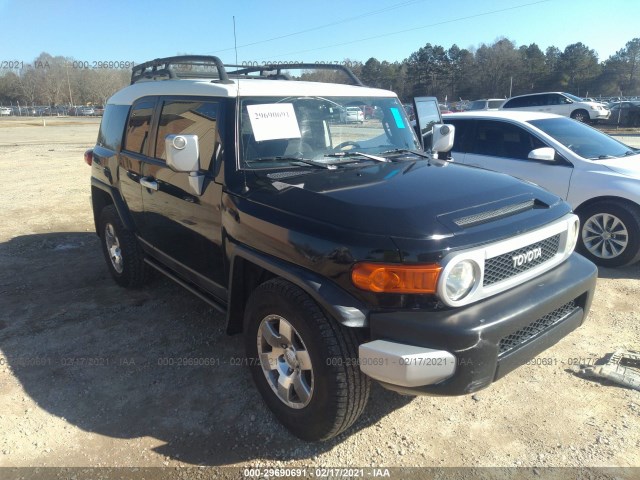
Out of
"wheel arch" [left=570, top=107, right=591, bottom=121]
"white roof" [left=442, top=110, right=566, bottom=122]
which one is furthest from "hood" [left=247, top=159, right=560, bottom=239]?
"wheel arch" [left=570, top=107, right=591, bottom=121]

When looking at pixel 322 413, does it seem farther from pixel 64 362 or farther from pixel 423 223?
pixel 64 362

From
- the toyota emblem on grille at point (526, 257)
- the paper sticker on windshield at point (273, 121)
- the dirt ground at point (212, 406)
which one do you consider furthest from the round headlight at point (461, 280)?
the paper sticker on windshield at point (273, 121)

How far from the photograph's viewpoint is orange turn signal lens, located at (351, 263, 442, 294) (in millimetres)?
2301

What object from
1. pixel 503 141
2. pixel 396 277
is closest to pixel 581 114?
pixel 503 141

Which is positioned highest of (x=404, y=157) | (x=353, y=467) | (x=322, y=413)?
(x=404, y=157)

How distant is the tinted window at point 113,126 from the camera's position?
4758mm

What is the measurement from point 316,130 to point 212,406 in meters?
2.05

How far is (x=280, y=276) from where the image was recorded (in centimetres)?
269

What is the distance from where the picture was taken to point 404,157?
147 inches

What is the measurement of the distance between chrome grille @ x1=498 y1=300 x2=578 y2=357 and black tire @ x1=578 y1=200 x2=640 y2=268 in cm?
290

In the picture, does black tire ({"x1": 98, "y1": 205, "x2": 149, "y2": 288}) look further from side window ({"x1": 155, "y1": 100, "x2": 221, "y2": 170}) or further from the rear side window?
the rear side window

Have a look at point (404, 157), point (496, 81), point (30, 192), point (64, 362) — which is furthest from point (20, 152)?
point (496, 81)

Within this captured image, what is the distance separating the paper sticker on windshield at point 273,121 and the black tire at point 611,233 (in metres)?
3.94

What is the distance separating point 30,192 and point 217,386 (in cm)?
912
